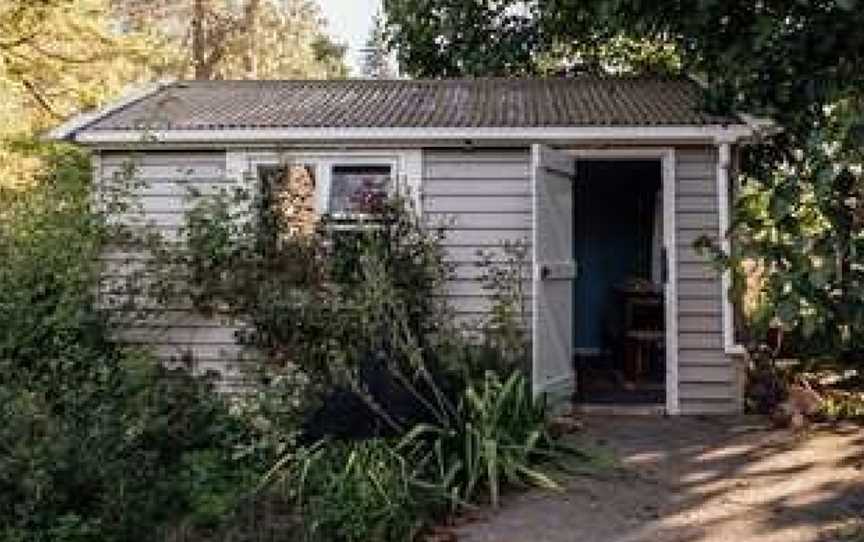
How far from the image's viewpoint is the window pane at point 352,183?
11.0 m

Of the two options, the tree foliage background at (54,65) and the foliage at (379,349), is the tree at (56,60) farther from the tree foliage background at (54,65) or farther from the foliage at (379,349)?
the foliage at (379,349)

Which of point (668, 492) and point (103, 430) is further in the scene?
point (103, 430)

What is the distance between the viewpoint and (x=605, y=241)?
15.0m

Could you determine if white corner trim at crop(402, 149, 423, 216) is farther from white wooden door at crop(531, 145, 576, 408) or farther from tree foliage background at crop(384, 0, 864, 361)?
tree foliage background at crop(384, 0, 864, 361)

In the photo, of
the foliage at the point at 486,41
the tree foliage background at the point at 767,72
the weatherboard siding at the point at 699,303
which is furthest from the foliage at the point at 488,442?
the foliage at the point at 486,41

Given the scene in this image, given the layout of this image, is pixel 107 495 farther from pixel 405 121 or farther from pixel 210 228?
pixel 405 121

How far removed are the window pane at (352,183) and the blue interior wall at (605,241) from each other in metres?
4.34

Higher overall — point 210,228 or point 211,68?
point 211,68

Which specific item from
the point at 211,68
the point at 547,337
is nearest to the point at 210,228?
the point at 547,337

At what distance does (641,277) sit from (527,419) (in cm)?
618

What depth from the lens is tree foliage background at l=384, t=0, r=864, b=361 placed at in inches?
226

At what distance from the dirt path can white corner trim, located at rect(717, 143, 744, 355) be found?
1.03 metres

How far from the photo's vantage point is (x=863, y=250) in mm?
5656

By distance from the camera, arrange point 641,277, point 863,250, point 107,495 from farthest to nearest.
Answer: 1. point 641,277
2. point 107,495
3. point 863,250
